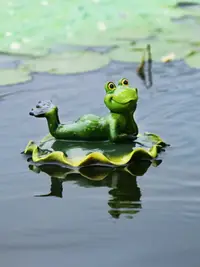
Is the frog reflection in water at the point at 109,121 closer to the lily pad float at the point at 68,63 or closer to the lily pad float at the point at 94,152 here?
the lily pad float at the point at 94,152

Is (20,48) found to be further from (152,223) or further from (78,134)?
(152,223)

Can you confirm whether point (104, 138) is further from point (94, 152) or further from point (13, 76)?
point (13, 76)

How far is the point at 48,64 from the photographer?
366 centimetres

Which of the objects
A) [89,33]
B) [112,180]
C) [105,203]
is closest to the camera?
[105,203]

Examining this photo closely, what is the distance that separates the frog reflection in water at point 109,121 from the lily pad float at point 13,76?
3.15 ft

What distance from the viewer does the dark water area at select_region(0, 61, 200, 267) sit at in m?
1.76

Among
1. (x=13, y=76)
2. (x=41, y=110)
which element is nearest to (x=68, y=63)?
(x=13, y=76)

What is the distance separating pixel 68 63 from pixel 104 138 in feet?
4.37

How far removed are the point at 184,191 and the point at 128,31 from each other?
2.34 metres

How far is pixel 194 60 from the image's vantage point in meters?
3.49

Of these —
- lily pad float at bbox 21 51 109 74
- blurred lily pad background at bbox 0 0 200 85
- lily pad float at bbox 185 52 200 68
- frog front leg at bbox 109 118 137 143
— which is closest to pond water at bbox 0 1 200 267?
frog front leg at bbox 109 118 137 143

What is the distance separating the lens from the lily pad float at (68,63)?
139 inches

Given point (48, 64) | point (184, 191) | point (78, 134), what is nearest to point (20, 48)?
point (48, 64)

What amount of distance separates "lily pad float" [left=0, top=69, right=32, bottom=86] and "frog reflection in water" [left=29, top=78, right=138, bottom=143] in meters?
0.96
